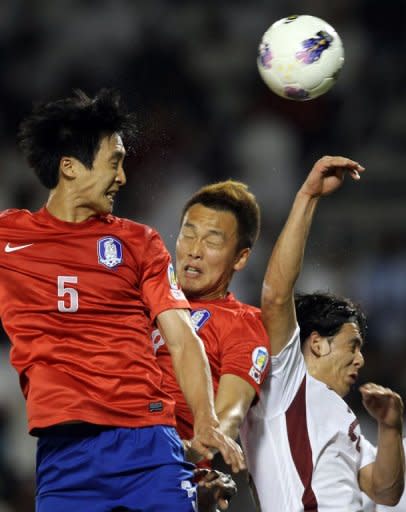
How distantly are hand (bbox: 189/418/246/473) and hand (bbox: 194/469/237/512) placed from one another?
0.96 feet

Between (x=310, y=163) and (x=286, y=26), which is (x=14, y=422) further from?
(x=286, y=26)

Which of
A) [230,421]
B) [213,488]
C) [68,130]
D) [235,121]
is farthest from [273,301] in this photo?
[235,121]

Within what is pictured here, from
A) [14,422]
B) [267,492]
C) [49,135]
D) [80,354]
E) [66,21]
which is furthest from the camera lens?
[66,21]

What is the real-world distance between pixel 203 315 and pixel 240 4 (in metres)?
5.96

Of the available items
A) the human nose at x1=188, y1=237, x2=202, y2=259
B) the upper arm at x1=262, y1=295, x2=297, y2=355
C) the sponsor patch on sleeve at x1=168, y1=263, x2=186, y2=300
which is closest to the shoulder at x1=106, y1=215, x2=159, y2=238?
the sponsor patch on sleeve at x1=168, y1=263, x2=186, y2=300

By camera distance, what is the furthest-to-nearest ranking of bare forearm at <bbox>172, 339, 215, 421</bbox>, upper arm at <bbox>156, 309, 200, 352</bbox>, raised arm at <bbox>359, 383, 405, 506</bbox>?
raised arm at <bbox>359, 383, 405, 506</bbox> → upper arm at <bbox>156, 309, 200, 352</bbox> → bare forearm at <bbox>172, 339, 215, 421</bbox>

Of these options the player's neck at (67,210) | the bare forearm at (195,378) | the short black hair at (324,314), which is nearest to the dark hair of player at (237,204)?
the short black hair at (324,314)

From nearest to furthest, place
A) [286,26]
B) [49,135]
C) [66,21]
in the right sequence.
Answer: [49,135] → [286,26] → [66,21]

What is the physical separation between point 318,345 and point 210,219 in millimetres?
657

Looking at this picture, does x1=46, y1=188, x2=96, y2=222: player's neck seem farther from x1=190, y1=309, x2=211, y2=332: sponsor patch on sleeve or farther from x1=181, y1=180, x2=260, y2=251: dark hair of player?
x1=181, y1=180, x2=260, y2=251: dark hair of player

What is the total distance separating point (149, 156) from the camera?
321 inches

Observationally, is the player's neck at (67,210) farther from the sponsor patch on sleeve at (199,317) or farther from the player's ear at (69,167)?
the sponsor patch on sleeve at (199,317)

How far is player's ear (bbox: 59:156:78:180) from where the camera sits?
3.47 meters

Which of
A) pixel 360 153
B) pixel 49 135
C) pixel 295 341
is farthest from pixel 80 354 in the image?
pixel 360 153
